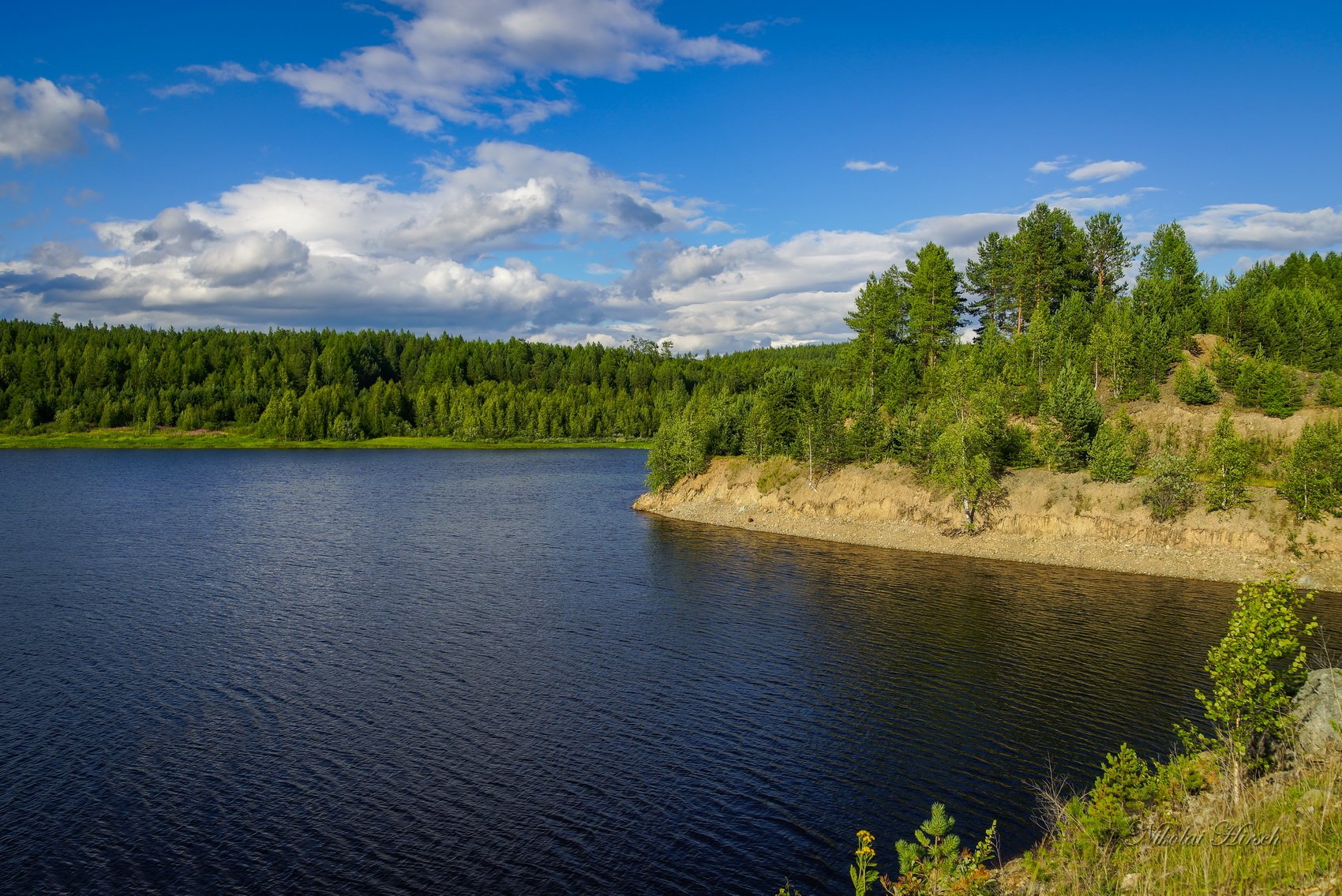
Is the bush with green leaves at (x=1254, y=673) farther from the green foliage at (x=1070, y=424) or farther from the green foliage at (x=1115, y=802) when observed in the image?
the green foliage at (x=1070, y=424)

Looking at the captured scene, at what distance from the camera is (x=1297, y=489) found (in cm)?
5872

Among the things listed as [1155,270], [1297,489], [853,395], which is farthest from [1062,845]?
[1155,270]

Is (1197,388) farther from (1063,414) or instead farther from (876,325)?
(876,325)

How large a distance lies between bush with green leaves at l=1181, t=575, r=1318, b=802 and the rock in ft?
2.65

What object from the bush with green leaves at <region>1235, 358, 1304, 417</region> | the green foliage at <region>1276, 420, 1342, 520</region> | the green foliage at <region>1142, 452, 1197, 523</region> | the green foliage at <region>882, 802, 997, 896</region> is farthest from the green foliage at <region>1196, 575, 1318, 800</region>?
the bush with green leaves at <region>1235, 358, 1304, 417</region>

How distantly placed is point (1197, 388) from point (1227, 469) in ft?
88.1

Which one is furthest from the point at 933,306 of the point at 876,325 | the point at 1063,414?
the point at 1063,414

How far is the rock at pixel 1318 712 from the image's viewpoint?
2125 centimetres

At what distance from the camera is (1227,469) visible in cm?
6156

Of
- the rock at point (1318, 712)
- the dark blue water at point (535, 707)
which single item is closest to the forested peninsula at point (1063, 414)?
the dark blue water at point (535, 707)

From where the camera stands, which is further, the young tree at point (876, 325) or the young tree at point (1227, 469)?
the young tree at point (876, 325)

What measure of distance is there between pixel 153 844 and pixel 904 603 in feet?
144

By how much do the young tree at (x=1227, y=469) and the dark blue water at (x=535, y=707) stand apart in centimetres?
1004

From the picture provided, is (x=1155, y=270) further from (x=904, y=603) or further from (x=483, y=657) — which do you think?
(x=483, y=657)
